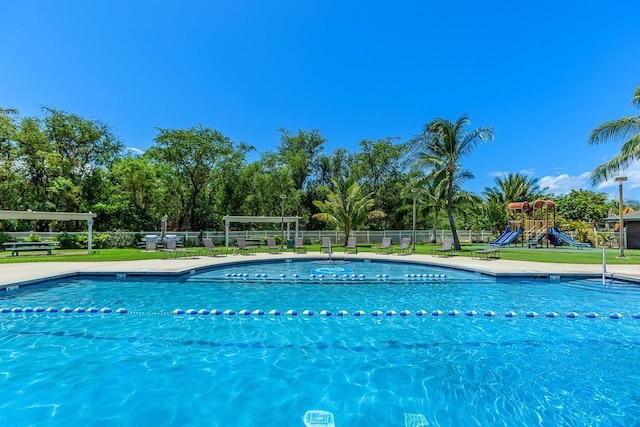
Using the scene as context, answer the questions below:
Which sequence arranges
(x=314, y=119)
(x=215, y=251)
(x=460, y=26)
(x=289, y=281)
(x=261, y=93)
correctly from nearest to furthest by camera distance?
(x=289, y=281) → (x=460, y=26) → (x=215, y=251) → (x=261, y=93) → (x=314, y=119)

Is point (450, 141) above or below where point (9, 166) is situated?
above

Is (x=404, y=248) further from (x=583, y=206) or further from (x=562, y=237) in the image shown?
(x=583, y=206)

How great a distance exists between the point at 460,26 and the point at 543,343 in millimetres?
15146

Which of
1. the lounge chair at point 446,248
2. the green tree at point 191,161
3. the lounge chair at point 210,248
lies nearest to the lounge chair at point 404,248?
the lounge chair at point 446,248

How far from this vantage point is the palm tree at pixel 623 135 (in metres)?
13.1

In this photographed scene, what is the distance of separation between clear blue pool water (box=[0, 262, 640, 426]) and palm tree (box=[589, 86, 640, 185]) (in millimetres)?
8033

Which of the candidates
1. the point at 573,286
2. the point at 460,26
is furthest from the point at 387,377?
the point at 460,26

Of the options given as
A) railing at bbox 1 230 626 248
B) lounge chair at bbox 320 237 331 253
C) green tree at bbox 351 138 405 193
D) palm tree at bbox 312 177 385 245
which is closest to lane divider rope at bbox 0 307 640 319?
lounge chair at bbox 320 237 331 253

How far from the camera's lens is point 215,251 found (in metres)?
16.6

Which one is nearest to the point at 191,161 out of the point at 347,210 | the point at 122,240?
the point at 122,240

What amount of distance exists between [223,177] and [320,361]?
23777 mm

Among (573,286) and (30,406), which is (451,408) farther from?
(573,286)

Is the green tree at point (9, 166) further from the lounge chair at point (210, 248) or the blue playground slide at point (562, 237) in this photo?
the blue playground slide at point (562, 237)

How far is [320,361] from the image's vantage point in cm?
454
